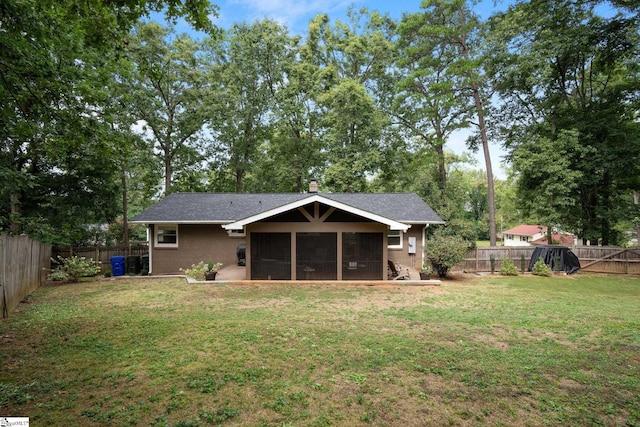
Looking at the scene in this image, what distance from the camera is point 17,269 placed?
8.33 meters

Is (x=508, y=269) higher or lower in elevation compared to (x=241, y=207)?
lower

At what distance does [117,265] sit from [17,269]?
20.3ft

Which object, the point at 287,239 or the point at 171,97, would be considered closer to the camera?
the point at 287,239

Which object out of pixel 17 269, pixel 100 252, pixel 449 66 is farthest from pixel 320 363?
pixel 449 66

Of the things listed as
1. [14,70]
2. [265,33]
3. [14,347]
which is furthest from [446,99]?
[14,347]

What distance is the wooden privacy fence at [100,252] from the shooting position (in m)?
15.0

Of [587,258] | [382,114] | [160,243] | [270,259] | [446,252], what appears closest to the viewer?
[270,259]

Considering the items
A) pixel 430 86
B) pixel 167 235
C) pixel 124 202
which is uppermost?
pixel 430 86

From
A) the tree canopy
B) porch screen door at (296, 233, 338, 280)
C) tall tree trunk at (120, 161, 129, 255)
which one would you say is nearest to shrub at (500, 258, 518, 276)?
the tree canopy

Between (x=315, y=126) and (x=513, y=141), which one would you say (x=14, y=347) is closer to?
(x=315, y=126)

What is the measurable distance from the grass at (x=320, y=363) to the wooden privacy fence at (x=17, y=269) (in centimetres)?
51

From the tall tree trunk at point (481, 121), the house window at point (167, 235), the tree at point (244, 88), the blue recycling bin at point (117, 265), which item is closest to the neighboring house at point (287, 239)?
the house window at point (167, 235)

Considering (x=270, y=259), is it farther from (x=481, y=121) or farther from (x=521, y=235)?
(x=521, y=235)

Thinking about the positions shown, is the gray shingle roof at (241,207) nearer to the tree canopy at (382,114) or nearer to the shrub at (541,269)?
the tree canopy at (382,114)
